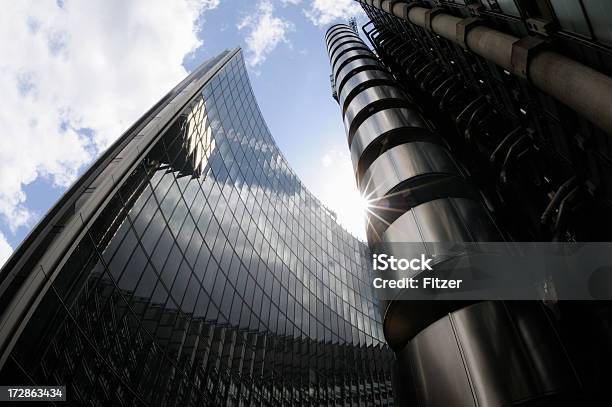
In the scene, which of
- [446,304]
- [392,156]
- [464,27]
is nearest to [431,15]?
[464,27]

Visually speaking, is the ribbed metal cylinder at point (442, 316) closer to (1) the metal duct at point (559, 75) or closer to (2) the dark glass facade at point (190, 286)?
(1) the metal duct at point (559, 75)

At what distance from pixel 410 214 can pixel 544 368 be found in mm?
4498

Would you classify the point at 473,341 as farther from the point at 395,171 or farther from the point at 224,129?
the point at 224,129

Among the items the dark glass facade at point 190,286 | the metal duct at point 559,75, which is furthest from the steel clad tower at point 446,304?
the dark glass facade at point 190,286

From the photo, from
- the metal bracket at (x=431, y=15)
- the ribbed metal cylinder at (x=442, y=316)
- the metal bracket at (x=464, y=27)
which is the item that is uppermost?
the metal bracket at (x=431, y=15)

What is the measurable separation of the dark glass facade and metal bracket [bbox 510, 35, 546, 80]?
14.5m

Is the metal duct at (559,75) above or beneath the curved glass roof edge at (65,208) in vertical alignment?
beneath

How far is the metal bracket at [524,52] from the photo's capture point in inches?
250

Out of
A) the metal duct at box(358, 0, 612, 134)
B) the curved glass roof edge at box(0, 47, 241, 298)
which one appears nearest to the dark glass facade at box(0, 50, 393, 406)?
the curved glass roof edge at box(0, 47, 241, 298)

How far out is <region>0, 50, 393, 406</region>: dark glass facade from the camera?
12766 millimetres

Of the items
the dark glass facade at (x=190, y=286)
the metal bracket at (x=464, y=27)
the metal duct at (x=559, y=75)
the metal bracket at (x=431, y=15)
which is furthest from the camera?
the dark glass facade at (x=190, y=286)

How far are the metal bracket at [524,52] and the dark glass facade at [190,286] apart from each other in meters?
14.5

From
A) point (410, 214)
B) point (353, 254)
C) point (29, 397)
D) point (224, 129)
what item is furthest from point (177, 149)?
point (353, 254)

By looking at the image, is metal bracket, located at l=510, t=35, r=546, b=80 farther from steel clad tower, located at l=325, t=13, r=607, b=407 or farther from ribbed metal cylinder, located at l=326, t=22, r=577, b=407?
ribbed metal cylinder, located at l=326, t=22, r=577, b=407
